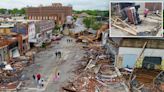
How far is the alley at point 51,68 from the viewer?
2586cm

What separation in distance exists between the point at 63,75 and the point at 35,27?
82.2ft

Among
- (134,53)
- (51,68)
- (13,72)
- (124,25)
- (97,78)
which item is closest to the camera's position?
(97,78)

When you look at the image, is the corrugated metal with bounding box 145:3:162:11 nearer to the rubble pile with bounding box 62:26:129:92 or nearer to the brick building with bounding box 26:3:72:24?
the rubble pile with bounding box 62:26:129:92

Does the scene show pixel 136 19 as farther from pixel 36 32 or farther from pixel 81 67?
pixel 36 32

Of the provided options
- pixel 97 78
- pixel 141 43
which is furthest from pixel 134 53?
pixel 97 78

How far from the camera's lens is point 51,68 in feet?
110

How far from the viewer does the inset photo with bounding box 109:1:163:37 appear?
3531 centimetres

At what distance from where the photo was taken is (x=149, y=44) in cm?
3238

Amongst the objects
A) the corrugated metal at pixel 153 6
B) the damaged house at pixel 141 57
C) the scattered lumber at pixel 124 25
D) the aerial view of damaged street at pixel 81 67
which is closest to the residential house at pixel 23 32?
the aerial view of damaged street at pixel 81 67

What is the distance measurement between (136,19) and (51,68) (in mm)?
11114

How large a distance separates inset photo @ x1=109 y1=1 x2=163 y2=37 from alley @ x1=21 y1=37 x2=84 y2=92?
6608 mm

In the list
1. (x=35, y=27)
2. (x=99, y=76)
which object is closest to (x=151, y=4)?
(x=99, y=76)

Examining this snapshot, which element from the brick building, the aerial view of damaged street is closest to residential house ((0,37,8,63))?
the aerial view of damaged street

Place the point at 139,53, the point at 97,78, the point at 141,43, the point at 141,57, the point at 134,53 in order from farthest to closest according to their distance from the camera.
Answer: the point at 141,43
the point at 134,53
the point at 139,53
the point at 141,57
the point at 97,78
